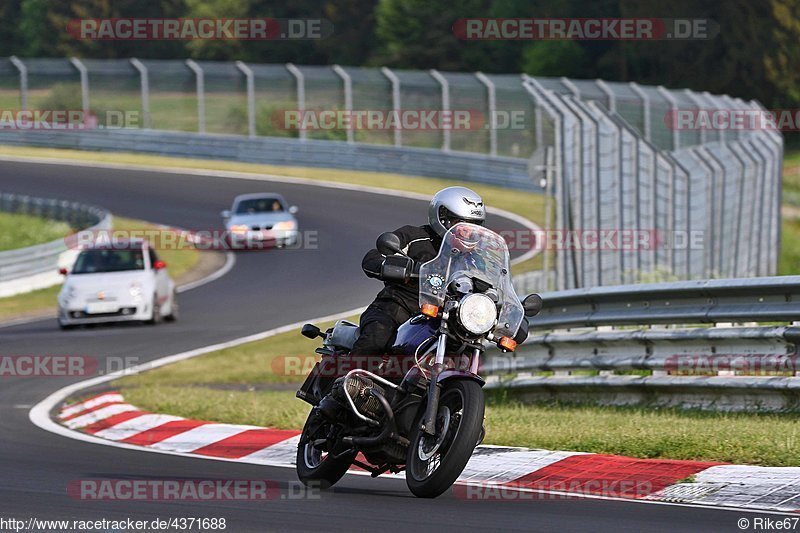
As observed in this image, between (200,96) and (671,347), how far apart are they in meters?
38.8

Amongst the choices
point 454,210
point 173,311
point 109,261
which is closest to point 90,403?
point 454,210

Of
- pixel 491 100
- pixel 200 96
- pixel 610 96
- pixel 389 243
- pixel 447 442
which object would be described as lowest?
pixel 447 442

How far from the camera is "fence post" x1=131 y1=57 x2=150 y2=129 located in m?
48.4

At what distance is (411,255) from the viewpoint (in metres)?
8.41

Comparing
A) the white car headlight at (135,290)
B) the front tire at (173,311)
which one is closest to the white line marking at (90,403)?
the white car headlight at (135,290)

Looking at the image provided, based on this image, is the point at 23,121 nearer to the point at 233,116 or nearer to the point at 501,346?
the point at 233,116

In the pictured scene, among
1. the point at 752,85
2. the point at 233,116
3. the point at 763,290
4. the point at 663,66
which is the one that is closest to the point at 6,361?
the point at 763,290

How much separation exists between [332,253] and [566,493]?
80.7 feet

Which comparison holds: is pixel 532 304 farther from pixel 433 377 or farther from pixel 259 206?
pixel 259 206

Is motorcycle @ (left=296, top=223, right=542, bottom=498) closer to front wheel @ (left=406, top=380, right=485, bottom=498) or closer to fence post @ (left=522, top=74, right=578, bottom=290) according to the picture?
front wheel @ (left=406, top=380, right=485, bottom=498)

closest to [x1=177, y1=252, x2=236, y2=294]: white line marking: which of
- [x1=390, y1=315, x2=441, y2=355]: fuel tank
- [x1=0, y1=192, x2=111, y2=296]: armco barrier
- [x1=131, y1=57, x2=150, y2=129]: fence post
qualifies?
[x1=0, y1=192, x2=111, y2=296]: armco barrier

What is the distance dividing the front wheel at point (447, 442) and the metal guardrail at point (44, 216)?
21.8 metres

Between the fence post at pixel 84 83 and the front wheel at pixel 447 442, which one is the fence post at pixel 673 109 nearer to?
the front wheel at pixel 447 442

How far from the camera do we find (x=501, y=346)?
25.5ft
